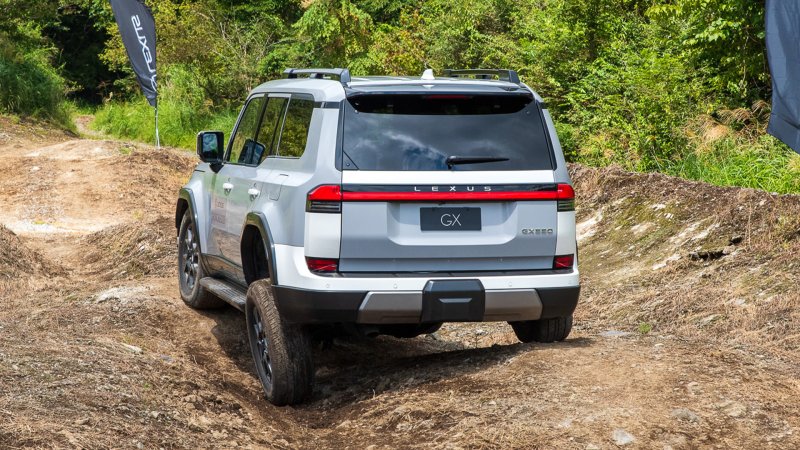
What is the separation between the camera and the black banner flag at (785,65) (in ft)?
22.5

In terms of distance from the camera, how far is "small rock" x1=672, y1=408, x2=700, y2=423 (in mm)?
5402

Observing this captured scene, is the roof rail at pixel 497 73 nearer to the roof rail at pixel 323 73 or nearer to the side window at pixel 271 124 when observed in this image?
the roof rail at pixel 323 73

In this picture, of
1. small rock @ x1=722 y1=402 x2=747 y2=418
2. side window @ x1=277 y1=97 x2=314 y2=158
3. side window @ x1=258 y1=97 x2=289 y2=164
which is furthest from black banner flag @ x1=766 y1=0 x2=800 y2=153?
side window @ x1=258 y1=97 x2=289 y2=164

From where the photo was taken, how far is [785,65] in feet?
23.2

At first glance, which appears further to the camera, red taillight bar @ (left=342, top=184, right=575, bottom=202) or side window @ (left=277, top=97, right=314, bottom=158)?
side window @ (left=277, top=97, right=314, bottom=158)

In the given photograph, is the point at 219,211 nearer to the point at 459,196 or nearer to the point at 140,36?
the point at 459,196

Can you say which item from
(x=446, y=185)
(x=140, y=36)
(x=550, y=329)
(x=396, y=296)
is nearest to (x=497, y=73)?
(x=446, y=185)

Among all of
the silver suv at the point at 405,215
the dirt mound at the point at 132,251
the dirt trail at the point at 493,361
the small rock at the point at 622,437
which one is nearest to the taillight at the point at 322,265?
the silver suv at the point at 405,215

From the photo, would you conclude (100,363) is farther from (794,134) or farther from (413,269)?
(794,134)

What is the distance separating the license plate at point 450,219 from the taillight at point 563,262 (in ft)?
1.86

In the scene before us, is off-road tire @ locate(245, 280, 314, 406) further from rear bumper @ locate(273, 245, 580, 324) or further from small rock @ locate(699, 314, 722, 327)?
small rock @ locate(699, 314, 722, 327)

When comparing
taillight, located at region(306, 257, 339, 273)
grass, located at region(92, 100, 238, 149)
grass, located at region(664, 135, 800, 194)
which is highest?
taillight, located at region(306, 257, 339, 273)

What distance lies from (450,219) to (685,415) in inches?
66.6

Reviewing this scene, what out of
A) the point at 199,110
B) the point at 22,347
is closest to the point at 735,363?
the point at 22,347
